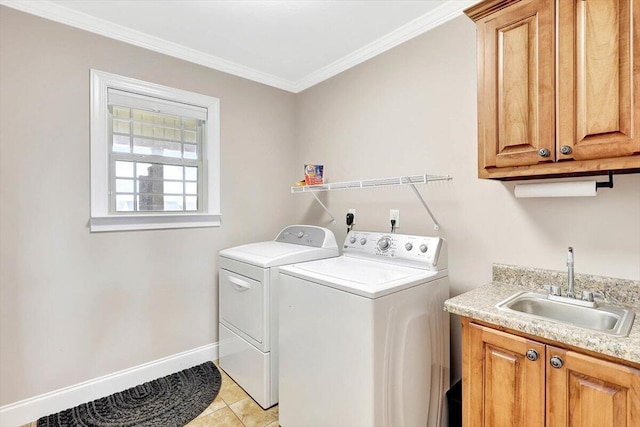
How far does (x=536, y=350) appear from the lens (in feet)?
3.77

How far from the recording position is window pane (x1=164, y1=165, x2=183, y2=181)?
243cm

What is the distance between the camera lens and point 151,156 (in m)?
2.36

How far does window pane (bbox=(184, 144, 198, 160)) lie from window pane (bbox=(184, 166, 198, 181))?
0.09 m

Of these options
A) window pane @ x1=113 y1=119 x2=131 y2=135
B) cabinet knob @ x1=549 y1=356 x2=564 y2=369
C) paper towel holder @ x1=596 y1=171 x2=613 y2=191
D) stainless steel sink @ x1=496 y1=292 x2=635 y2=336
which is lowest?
cabinet knob @ x1=549 y1=356 x2=564 y2=369

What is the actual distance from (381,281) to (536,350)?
629mm

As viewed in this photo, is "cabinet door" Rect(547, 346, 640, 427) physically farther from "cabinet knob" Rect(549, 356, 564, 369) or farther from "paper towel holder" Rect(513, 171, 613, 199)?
"paper towel holder" Rect(513, 171, 613, 199)

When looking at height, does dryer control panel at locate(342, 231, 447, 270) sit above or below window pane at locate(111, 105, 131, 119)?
below

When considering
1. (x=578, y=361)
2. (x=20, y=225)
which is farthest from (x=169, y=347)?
(x=578, y=361)

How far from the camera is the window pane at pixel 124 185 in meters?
2.21

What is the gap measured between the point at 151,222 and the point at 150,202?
0.56ft

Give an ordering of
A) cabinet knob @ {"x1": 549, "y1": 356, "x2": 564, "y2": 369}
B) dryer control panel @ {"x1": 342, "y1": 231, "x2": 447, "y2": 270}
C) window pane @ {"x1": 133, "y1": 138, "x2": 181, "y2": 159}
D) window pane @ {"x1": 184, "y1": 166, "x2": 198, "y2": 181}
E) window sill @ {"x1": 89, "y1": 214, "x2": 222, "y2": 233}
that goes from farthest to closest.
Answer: window pane @ {"x1": 184, "y1": 166, "x2": 198, "y2": 181} → window pane @ {"x1": 133, "y1": 138, "x2": 181, "y2": 159} → window sill @ {"x1": 89, "y1": 214, "x2": 222, "y2": 233} → dryer control panel @ {"x1": 342, "y1": 231, "x2": 447, "y2": 270} → cabinet knob @ {"x1": 549, "y1": 356, "x2": 564, "y2": 369}

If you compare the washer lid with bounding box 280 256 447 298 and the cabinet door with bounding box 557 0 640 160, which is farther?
the washer lid with bounding box 280 256 447 298

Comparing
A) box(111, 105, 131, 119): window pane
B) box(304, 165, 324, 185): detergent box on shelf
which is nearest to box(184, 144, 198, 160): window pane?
box(111, 105, 131, 119): window pane

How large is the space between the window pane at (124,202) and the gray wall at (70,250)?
191mm
